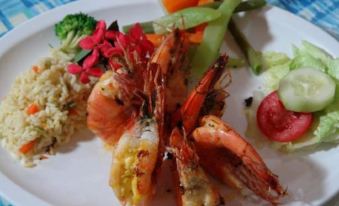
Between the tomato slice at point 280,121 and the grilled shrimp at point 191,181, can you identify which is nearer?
the grilled shrimp at point 191,181

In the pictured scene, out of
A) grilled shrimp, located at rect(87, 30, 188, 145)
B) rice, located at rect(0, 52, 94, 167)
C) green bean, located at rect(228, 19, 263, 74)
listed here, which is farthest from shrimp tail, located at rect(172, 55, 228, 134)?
green bean, located at rect(228, 19, 263, 74)

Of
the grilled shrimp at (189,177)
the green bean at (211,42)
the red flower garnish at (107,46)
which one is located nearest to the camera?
the grilled shrimp at (189,177)

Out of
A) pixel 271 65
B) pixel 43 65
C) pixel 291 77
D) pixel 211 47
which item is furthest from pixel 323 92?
pixel 43 65

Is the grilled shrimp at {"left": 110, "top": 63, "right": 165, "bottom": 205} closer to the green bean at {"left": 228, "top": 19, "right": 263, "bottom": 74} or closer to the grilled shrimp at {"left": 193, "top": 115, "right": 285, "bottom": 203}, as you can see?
the grilled shrimp at {"left": 193, "top": 115, "right": 285, "bottom": 203}

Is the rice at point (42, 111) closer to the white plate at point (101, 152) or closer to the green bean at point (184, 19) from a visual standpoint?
the white plate at point (101, 152)

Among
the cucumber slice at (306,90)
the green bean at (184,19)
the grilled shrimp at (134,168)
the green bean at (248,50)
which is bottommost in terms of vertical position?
the green bean at (248,50)

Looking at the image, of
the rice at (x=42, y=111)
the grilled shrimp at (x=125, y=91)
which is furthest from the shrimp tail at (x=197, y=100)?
the rice at (x=42, y=111)
